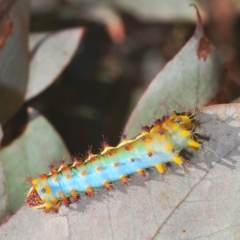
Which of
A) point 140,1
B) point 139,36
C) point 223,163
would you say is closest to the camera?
point 223,163

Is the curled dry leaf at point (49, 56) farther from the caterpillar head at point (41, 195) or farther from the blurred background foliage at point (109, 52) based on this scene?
the caterpillar head at point (41, 195)

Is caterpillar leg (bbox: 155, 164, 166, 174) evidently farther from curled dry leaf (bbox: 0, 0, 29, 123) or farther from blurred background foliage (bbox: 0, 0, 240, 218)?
curled dry leaf (bbox: 0, 0, 29, 123)

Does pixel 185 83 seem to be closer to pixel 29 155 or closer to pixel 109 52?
pixel 29 155

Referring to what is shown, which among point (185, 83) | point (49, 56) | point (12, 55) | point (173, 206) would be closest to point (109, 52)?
point (49, 56)

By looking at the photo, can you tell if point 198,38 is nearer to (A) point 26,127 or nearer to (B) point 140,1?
(A) point 26,127

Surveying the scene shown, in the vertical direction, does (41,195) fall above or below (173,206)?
above

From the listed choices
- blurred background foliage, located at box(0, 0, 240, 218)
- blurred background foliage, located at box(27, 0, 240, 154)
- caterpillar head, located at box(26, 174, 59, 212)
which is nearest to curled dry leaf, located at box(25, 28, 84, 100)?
blurred background foliage, located at box(0, 0, 240, 218)

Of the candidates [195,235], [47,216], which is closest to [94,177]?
[47,216]

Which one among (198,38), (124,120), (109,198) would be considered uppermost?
(198,38)
